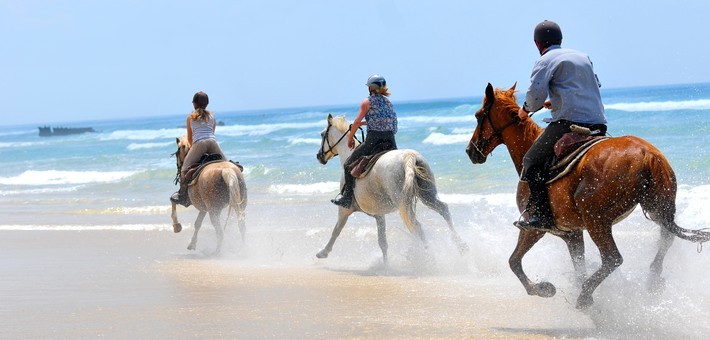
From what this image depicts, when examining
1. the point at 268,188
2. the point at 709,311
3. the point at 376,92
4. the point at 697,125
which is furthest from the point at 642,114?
the point at 709,311

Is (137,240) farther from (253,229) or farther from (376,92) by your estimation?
(376,92)

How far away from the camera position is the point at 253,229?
1461 cm

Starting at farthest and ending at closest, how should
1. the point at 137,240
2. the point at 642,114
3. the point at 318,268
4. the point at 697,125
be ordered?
the point at 642,114 < the point at 697,125 < the point at 137,240 < the point at 318,268

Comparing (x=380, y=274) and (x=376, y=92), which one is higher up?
(x=376, y=92)

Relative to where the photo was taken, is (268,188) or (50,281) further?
(268,188)

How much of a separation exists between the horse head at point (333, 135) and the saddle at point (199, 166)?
149cm

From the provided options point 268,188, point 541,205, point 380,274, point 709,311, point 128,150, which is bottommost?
point 128,150

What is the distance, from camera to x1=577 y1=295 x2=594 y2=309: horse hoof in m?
6.49

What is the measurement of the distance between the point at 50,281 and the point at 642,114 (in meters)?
37.6

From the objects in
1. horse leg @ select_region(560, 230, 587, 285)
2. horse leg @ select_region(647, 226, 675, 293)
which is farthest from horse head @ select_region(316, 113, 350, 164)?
horse leg @ select_region(647, 226, 675, 293)

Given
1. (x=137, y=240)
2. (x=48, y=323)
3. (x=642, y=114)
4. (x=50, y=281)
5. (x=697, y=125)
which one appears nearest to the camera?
(x=48, y=323)

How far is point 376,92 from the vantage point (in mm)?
10648

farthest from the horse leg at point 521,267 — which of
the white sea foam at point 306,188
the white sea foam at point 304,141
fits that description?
the white sea foam at point 304,141

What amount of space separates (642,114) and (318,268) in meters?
35.6
